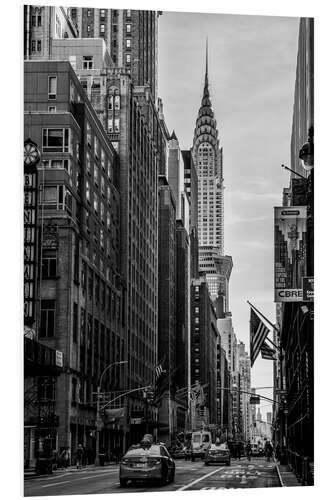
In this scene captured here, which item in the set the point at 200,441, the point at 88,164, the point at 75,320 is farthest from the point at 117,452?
the point at 88,164

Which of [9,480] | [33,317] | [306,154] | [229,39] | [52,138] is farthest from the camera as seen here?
[52,138]

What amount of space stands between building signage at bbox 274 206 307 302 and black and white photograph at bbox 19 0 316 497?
0.24 feet

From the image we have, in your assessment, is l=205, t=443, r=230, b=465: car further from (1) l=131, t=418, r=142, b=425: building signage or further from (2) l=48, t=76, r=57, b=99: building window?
(2) l=48, t=76, r=57, b=99: building window

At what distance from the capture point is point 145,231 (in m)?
103

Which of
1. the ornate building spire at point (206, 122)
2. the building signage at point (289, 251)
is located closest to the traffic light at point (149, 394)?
the ornate building spire at point (206, 122)

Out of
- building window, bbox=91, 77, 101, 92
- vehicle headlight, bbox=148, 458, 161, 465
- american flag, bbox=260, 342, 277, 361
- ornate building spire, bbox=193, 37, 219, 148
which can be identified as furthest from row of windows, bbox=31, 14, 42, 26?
vehicle headlight, bbox=148, 458, 161, 465

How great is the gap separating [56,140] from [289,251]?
35667mm

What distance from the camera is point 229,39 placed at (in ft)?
116

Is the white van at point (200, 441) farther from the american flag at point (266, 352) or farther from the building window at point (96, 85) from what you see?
the american flag at point (266, 352)

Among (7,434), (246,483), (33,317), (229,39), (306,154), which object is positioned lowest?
(246,483)

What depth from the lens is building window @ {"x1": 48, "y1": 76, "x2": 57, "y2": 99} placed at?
71.8 meters
